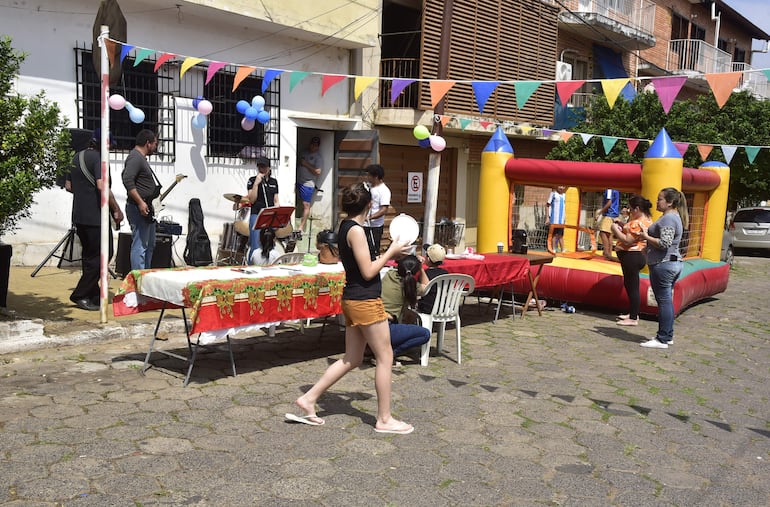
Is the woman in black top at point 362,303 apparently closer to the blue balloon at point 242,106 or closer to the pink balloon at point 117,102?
the pink balloon at point 117,102

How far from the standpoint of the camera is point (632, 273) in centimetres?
902

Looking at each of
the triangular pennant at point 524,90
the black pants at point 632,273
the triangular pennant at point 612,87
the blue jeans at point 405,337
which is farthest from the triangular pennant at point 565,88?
the blue jeans at point 405,337

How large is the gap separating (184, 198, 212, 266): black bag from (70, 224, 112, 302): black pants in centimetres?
354

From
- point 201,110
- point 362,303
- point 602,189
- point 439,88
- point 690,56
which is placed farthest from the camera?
point 690,56

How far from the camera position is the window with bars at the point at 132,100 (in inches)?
403

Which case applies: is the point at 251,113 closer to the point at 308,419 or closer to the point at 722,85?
the point at 722,85

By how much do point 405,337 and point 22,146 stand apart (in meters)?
3.60

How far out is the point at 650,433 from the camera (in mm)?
5074

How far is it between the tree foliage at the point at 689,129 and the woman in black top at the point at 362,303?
39.5ft

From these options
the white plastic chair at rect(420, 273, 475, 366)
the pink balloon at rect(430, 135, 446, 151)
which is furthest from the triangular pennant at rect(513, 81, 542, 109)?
the pink balloon at rect(430, 135, 446, 151)

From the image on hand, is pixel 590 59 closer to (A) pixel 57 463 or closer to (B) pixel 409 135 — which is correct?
(B) pixel 409 135

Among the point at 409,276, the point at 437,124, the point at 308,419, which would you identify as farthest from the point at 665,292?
the point at 437,124

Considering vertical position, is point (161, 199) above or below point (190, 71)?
below

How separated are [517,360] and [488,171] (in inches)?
170
